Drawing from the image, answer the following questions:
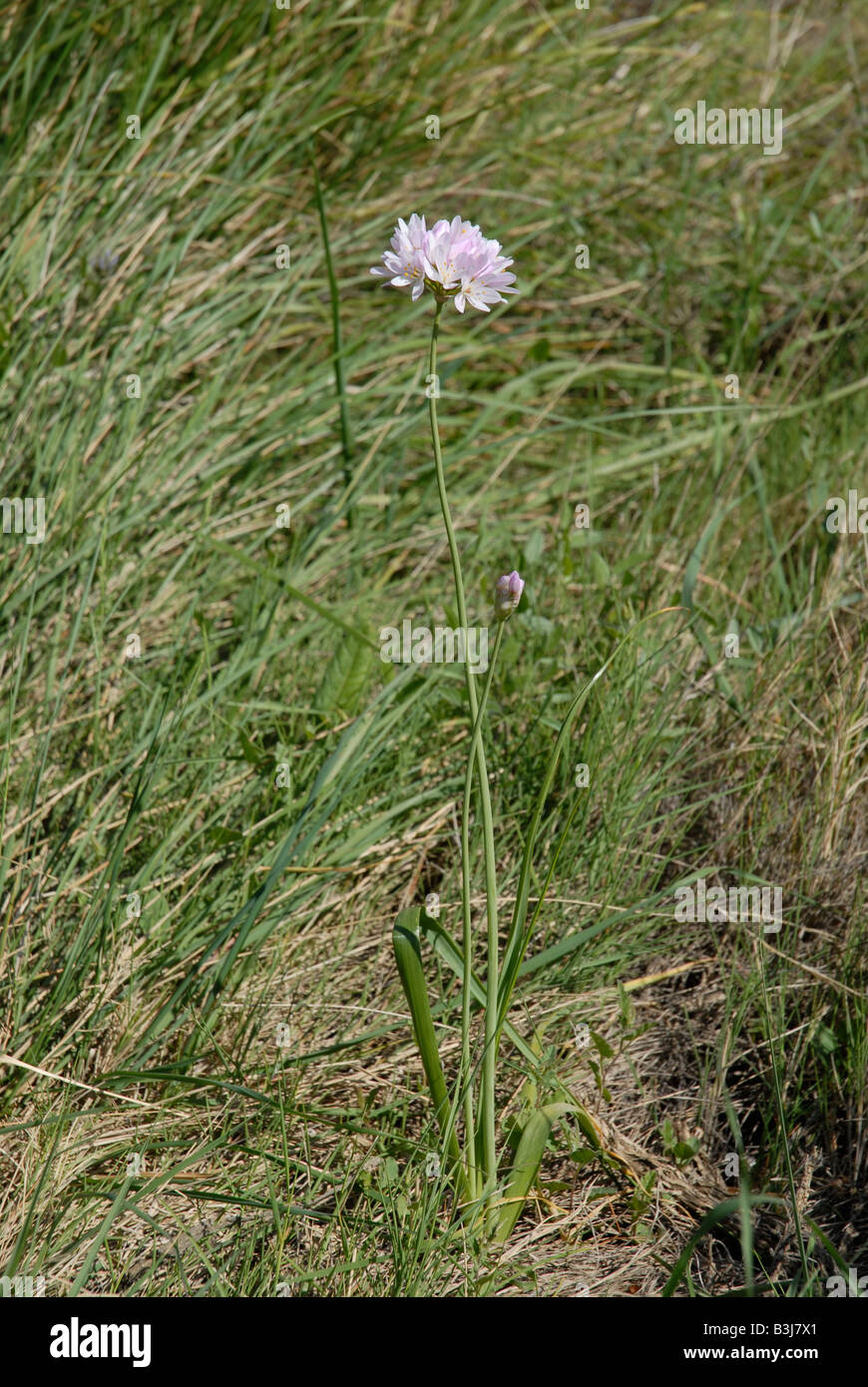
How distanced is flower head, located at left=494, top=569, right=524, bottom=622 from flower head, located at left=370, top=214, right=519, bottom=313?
0.30 m

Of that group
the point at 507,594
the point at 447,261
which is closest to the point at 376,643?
the point at 507,594

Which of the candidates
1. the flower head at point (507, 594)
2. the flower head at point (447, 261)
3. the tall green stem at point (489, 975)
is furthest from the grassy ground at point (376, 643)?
the flower head at point (447, 261)

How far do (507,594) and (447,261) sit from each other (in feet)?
1.21

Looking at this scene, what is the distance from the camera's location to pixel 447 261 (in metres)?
1.22

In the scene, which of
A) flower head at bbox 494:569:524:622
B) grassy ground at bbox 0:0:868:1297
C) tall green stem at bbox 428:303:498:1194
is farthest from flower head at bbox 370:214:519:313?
grassy ground at bbox 0:0:868:1297

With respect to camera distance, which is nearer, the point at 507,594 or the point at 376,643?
the point at 507,594

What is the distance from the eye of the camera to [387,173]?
9.73 feet

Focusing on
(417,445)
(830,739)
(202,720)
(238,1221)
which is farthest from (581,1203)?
(417,445)

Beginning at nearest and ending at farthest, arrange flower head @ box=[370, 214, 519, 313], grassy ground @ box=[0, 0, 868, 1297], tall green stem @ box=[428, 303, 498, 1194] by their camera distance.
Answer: flower head @ box=[370, 214, 519, 313] → tall green stem @ box=[428, 303, 498, 1194] → grassy ground @ box=[0, 0, 868, 1297]

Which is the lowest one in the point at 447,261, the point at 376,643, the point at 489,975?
the point at 489,975

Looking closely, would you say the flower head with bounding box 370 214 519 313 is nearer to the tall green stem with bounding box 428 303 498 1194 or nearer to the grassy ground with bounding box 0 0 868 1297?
the tall green stem with bounding box 428 303 498 1194

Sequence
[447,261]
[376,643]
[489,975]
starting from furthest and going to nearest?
[376,643] < [489,975] < [447,261]

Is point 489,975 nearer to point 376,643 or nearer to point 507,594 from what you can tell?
point 507,594

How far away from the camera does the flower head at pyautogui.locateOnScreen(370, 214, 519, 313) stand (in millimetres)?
1215
